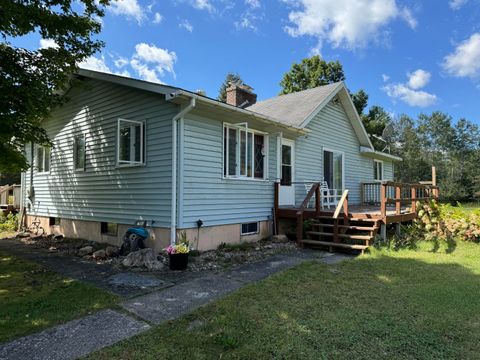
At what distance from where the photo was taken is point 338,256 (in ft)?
25.5

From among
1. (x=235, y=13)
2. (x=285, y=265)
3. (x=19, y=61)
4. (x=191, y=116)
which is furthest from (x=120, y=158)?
(x=235, y=13)

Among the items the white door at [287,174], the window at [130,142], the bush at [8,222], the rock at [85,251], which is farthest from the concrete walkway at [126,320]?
the bush at [8,222]

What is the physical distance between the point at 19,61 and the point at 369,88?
28.8 m

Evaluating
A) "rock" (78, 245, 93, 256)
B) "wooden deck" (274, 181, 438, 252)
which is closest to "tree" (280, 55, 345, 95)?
"wooden deck" (274, 181, 438, 252)

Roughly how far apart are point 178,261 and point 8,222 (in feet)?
38.7

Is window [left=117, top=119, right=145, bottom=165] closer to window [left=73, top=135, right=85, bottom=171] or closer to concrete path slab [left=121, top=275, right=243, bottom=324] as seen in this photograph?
window [left=73, top=135, right=85, bottom=171]

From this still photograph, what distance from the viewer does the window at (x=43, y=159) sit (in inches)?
470

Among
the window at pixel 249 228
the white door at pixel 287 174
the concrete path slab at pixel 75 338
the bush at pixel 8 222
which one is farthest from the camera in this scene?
the bush at pixel 8 222

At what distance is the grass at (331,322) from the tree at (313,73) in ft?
86.5

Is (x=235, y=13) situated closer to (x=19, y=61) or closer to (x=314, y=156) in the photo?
(x=314, y=156)

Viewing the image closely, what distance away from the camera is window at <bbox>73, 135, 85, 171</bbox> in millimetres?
10172

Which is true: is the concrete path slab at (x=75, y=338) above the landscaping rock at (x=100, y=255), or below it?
below

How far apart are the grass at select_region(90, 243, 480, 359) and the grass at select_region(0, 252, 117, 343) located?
1.29 m

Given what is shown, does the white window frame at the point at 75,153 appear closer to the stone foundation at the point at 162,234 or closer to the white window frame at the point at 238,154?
the stone foundation at the point at 162,234
